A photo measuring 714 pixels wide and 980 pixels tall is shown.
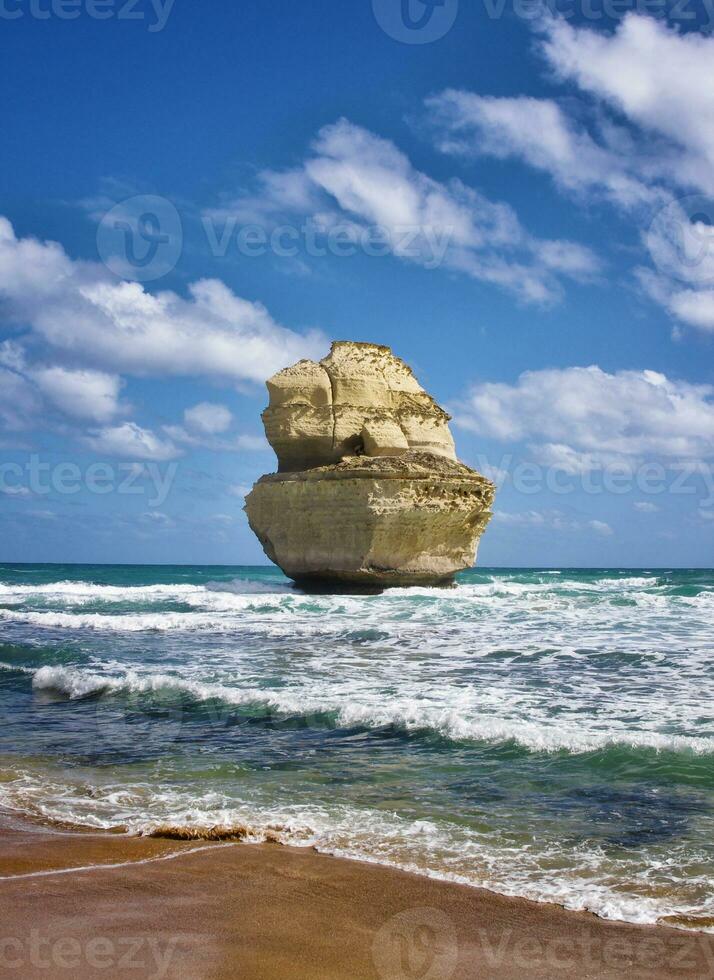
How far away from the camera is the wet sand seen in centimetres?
304

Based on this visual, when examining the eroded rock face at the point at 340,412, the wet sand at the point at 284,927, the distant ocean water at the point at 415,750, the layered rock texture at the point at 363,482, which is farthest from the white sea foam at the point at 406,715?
the eroded rock face at the point at 340,412

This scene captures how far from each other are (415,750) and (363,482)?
17.9 metres

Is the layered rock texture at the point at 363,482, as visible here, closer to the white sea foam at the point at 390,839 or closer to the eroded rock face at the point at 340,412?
the eroded rock face at the point at 340,412

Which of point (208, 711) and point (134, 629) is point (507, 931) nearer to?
point (208, 711)

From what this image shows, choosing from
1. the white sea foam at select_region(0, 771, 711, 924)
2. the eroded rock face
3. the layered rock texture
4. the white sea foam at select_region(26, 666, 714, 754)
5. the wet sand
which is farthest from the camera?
the eroded rock face

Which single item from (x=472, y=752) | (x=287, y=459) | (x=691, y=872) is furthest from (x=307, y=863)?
(x=287, y=459)

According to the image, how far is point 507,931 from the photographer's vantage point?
3.45 meters

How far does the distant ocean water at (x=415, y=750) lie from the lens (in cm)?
437

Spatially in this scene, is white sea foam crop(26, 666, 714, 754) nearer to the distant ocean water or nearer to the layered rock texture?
the distant ocean water

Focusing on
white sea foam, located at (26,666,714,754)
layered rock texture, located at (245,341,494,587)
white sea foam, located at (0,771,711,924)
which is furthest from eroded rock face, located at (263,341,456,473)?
white sea foam, located at (0,771,711,924)

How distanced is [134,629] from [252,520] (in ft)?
38.5

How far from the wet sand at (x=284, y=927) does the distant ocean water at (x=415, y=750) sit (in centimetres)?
27

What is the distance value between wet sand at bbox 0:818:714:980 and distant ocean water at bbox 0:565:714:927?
27cm

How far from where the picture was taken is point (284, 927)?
3.44 metres
